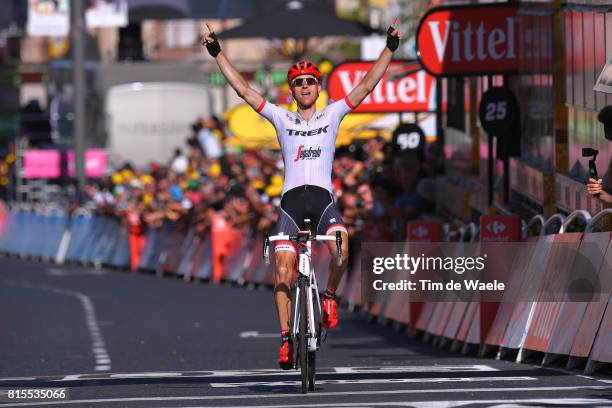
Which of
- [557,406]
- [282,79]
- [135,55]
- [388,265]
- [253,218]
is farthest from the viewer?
[135,55]

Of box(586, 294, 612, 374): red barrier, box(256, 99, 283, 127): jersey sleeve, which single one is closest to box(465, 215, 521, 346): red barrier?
box(586, 294, 612, 374): red barrier

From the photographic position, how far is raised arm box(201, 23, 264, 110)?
13.1 metres

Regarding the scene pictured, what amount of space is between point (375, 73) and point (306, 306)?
1.64m

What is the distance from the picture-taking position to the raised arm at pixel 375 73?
1305 cm

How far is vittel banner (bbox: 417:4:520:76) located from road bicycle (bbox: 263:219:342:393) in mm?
5719

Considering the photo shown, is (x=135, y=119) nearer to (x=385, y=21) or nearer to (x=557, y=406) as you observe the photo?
(x=385, y=21)

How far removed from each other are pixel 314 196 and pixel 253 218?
18077mm

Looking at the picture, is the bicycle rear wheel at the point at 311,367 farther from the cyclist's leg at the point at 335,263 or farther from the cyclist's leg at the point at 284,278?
the cyclist's leg at the point at 335,263

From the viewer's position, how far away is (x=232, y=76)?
13242 millimetres

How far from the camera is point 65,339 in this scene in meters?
19.8

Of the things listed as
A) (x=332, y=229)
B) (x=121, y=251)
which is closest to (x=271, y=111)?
(x=332, y=229)

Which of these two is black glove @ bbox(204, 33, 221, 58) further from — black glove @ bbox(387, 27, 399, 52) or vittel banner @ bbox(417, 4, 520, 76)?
vittel banner @ bbox(417, 4, 520, 76)

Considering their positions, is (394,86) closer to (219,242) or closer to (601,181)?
(219,242)

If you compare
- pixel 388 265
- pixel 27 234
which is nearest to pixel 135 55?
pixel 27 234
